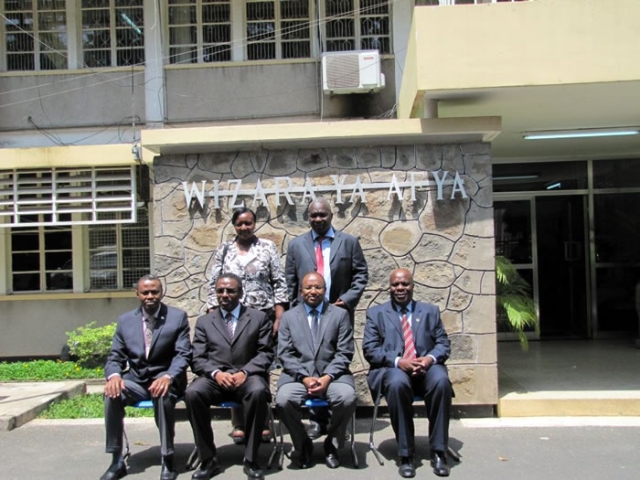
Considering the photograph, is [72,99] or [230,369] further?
[72,99]

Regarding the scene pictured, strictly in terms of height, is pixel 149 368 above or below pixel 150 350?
below

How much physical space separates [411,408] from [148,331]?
80.8 inches

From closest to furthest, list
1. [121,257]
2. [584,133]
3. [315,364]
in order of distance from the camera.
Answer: [315,364]
[584,133]
[121,257]

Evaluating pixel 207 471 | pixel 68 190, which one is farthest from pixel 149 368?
pixel 68 190

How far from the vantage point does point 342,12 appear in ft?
31.4

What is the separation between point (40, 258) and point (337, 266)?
19.8ft

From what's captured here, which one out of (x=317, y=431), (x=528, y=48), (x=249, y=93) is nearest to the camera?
(x=317, y=431)

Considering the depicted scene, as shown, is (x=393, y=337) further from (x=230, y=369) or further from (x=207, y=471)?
(x=207, y=471)

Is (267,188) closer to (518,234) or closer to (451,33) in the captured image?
(451,33)

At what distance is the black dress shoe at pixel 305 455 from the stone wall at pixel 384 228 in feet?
4.43

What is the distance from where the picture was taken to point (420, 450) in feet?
16.0

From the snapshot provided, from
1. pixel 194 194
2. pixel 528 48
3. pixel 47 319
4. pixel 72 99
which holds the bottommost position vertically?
pixel 47 319

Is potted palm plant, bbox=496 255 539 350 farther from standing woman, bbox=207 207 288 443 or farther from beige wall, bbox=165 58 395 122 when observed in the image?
beige wall, bbox=165 58 395 122

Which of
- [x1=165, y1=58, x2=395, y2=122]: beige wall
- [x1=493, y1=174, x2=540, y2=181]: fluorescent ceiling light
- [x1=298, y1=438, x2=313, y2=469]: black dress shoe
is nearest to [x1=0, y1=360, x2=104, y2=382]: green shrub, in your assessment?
[x1=165, y1=58, x2=395, y2=122]: beige wall
